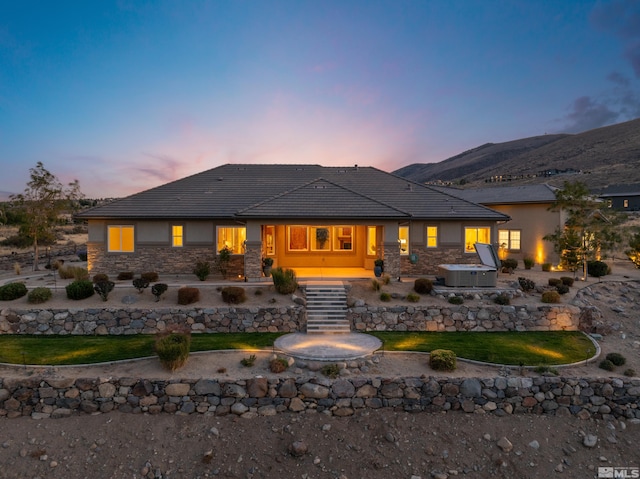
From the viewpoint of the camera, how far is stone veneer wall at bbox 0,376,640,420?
32.6 feet

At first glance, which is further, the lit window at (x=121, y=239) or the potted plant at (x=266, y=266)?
the lit window at (x=121, y=239)

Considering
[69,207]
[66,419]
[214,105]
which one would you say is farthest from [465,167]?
[66,419]

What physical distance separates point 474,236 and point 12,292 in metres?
22.9

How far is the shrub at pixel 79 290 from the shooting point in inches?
577

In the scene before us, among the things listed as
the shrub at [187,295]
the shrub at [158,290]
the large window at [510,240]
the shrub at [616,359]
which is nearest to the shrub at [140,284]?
the shrub at [158,290]

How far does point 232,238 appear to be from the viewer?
771 inches

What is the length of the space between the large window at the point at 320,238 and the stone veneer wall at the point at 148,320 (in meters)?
7.00

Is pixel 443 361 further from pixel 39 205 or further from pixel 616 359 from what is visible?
pixel 39 205

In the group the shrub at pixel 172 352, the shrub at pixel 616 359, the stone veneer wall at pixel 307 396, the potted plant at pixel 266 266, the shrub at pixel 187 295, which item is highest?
the potted plant at pixel 266 266

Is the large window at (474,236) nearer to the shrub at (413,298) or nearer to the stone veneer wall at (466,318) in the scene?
the stone veneer wall at (466,318)

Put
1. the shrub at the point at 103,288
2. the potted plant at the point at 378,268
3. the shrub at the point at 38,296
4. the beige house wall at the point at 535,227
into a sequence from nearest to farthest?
the shrub at the point at 38,296 < the shrub at the point at 103,288 < the potted plant at the point at 378,268 < the beige house wall at the point at 535,227

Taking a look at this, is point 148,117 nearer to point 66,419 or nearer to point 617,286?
point 66,419

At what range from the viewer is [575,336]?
13617 millimetres

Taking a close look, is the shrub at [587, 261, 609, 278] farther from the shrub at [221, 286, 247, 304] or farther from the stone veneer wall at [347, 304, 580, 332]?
the shrub at [221, 286, 247, 304]
